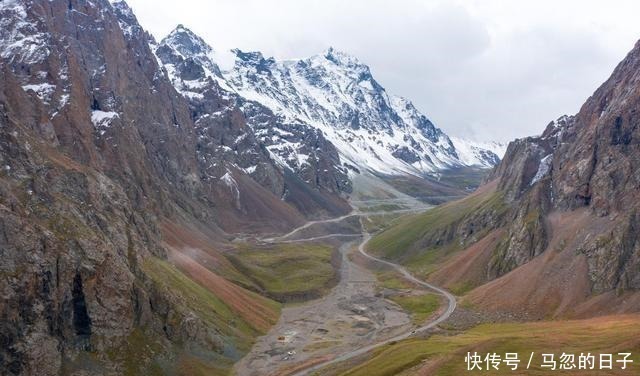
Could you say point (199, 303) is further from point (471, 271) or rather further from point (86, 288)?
point (471, 271)

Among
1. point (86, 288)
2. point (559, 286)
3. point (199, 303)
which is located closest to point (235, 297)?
point (199, 303)

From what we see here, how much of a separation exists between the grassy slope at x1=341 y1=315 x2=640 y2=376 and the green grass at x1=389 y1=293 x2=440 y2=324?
3626 cm

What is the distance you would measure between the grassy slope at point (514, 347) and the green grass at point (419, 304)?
36261mm

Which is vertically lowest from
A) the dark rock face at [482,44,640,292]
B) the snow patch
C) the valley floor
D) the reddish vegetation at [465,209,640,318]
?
the valley floor

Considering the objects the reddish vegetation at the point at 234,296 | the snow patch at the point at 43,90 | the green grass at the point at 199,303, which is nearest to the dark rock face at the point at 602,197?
the reddish vegetation at the point at 234,296

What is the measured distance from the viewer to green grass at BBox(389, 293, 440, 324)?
500 feet

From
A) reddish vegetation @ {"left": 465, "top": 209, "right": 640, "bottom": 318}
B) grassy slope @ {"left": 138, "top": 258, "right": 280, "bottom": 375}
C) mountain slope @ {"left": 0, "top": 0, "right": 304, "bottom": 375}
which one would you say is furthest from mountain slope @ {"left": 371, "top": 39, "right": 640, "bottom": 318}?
mountain slope @ {"left": 0, "top": 0, "right": 304, "bottom": 375}

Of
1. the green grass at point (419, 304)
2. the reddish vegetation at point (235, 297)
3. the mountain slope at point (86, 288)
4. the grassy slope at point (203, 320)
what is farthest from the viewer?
the green grass at point (419, 304)

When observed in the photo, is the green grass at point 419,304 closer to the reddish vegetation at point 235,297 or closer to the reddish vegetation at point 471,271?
the reddish vegetation at point 471,271

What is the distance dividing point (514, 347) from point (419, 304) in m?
77.3

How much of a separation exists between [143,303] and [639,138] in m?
139

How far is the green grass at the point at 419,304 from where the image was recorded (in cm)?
15225

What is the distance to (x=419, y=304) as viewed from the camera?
167m

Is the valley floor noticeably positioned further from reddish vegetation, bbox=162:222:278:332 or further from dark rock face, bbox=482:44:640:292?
dark rock face, bbox=482:44:640:292
